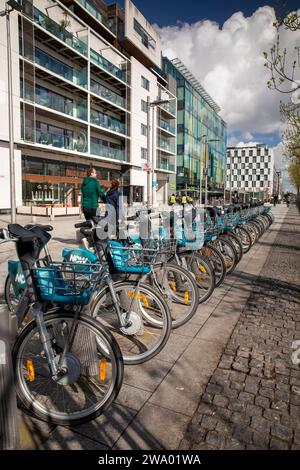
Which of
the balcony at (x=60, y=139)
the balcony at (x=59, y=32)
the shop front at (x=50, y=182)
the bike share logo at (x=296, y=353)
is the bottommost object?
the bike share logo at (x=296, y=353)

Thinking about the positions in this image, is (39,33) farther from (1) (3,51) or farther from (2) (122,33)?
(2) (122,33)

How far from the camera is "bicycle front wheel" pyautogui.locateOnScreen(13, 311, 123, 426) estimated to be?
2.29 meters

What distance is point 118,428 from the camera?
2.29m

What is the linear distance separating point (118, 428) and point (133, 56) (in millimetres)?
41633

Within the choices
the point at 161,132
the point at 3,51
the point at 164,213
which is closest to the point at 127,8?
the point at 161,132

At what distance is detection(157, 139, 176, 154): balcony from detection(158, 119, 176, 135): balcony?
1.55 m

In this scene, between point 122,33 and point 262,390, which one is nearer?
point 262,390

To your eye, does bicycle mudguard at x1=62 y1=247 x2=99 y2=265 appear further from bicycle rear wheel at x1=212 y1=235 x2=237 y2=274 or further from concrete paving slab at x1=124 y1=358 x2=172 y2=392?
bicycle rear wheel at x1=212 y1=235 x2=237 y2=274

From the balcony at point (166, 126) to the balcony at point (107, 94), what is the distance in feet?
27.5

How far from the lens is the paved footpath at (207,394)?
7.22 ft

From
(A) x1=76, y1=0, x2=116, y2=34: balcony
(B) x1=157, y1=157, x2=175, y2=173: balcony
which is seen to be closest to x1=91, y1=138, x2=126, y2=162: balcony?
(B) x1=157, y1=157, x2=175, y2=173: balcony

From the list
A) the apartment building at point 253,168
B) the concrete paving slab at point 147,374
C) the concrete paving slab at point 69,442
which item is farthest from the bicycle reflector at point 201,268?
the apartment building at point 253,168

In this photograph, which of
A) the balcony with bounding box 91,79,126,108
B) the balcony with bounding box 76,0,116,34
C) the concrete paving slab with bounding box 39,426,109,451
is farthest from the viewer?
the balcony with bounding box 91,79,126,108

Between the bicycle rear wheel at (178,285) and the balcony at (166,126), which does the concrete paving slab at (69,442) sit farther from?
the balcony at (166,126)
